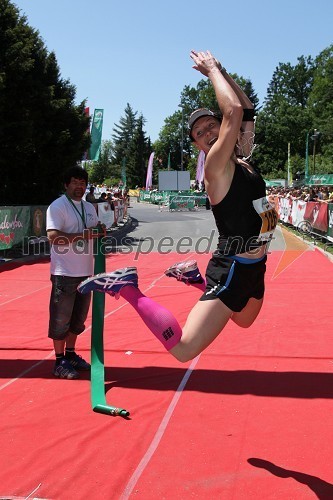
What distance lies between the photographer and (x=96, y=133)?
25719 millimetres

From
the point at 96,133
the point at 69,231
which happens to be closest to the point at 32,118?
the point at 96,133

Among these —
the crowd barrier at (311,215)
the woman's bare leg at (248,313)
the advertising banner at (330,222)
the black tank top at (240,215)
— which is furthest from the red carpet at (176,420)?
the advertising banner at (330,222)

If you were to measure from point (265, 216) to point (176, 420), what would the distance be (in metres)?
1.65

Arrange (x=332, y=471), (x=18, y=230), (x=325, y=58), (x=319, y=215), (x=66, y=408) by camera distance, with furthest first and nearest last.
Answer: (x=325, y=58), (x=319, y=215), (x=18, y=230), (x=66, y=408), (x=332, y=471)

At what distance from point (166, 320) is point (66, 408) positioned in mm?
1459

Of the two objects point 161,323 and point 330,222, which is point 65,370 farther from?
point 330,222

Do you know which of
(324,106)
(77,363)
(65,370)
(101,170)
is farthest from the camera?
(101,170)

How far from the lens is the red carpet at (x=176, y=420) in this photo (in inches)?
115

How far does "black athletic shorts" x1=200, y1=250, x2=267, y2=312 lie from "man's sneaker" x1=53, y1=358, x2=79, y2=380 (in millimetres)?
2106

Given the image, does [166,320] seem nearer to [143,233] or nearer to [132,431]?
[132,431]

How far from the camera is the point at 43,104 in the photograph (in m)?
18.3

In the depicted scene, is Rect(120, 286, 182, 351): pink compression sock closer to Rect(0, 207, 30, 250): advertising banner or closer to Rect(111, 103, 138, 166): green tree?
Rect(0, 207, 30, 250): advertising banner

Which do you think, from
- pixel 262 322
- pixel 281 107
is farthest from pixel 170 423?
pixel 281 107

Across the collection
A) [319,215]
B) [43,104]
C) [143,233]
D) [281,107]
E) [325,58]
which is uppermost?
[325,58]
